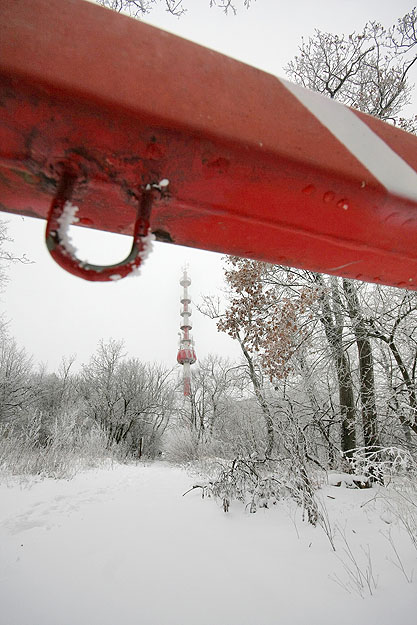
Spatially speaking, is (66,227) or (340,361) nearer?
(66,227)

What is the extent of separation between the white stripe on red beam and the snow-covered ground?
2.67 meters

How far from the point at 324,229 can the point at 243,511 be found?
4.57m

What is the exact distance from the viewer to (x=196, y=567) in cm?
264

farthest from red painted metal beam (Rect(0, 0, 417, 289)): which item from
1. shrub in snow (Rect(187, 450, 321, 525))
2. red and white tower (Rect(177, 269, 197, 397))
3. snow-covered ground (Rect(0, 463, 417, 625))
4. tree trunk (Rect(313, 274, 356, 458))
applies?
red and white tower (Rect(177, 269, 197, 397))

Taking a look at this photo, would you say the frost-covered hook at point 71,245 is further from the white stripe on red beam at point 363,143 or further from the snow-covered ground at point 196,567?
the snow-covered ground at point 196,567

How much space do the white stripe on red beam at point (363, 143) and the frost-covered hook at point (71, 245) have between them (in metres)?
0.41

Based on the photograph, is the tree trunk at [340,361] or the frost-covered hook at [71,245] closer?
the frost-covered hook at [71,245]

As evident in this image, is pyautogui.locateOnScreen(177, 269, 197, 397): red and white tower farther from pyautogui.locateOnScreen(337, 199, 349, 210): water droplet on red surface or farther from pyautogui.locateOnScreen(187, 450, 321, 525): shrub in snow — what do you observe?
pyautogui.locateOnScreen(337, 199, 349, 210): water droplet on red surface

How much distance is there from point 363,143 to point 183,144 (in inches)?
15.5

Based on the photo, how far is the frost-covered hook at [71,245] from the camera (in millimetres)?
442

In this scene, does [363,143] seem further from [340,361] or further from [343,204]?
[340,361]

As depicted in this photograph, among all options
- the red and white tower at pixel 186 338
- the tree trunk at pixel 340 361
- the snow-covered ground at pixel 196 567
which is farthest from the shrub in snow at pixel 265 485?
the red and white tower at pixel 186 338

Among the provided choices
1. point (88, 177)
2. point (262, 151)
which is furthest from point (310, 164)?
point (88, 177)

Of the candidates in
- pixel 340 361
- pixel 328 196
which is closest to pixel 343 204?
pixel 328 196
